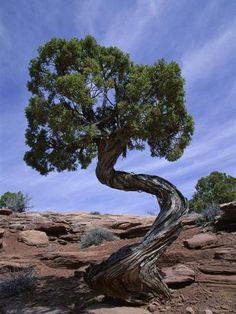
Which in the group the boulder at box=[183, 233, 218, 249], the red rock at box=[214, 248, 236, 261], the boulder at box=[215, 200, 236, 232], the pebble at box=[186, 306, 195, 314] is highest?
the boulder at box=[215, 200, 236, 232]

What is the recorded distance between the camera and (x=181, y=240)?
12766 mm

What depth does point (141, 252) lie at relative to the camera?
26.7 ft

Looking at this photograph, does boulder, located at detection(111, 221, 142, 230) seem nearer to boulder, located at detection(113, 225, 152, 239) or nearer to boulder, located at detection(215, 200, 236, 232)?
boulder, located at detection(113, 225, 152, 239)

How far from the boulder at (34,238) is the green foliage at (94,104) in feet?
25.2

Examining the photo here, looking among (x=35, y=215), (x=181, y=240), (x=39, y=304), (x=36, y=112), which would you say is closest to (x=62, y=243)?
(x=35, y=215)

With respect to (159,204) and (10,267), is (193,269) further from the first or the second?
(10,267)

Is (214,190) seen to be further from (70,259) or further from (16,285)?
(16,285)

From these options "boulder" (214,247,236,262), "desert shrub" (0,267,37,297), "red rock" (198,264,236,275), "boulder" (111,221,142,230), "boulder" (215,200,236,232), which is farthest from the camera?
"boulder" (111,221,142,230)

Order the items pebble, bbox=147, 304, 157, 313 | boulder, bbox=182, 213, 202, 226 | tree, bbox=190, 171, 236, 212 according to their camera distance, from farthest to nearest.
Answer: tree, bbox=190, 171, 236, 212
boulder, bbox=182, 213, 202, 226
pebble, bbox=147, 304, 157, 313

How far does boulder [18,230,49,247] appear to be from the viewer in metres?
17.2

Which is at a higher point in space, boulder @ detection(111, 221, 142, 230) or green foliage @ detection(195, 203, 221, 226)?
boulder @ detection(111, 221, 142, 230)

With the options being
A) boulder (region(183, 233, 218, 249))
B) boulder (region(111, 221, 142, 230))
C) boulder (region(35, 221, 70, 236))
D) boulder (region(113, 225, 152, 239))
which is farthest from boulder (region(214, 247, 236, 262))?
boulder (region(35, 221, 70, 236))

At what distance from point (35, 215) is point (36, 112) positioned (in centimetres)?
1251

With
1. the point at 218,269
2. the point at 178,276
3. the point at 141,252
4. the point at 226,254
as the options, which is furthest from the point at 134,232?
the point at 141,252
